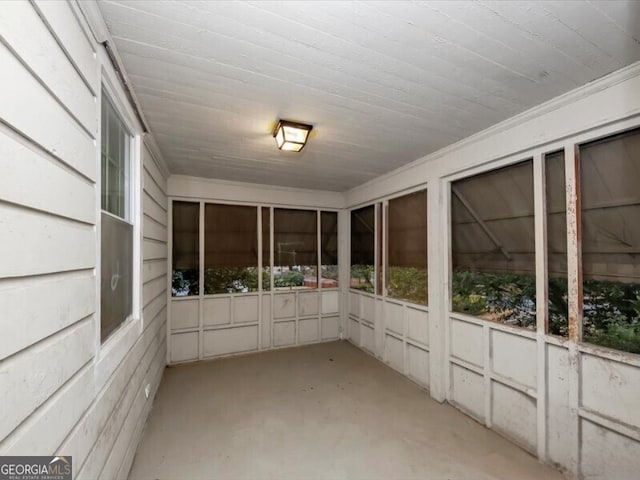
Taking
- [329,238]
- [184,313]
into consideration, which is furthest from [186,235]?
[329,238]

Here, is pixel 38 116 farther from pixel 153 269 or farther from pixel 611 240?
pixel 611 240

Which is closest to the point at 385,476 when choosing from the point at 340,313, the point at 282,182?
the point at 340,313

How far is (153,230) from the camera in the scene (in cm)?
300

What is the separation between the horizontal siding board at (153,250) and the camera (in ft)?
8.49

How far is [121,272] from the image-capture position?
200 cm

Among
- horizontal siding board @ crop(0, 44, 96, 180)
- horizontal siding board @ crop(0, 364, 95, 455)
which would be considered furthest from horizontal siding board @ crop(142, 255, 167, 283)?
horizontal siding board @ crop(0, 44, 96, 180)

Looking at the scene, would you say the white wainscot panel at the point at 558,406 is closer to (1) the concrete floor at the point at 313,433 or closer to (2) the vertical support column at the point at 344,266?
(1) the concrete floor at the point at 313,433

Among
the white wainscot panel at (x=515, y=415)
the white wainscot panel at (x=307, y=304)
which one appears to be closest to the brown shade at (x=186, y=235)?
the white wainscot panel at (x=307, y=304)

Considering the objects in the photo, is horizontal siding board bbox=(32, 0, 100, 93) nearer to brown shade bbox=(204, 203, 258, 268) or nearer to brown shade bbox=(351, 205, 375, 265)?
brown shade bbox=(204, 203, 258, 268)

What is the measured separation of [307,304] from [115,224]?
3.54 m

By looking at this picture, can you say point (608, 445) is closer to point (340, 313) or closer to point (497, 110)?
point (497, 110)

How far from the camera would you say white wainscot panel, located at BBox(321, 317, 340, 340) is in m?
5.15

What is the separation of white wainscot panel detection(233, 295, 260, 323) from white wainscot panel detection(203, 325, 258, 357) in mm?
139

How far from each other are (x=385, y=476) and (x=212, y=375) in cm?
251
